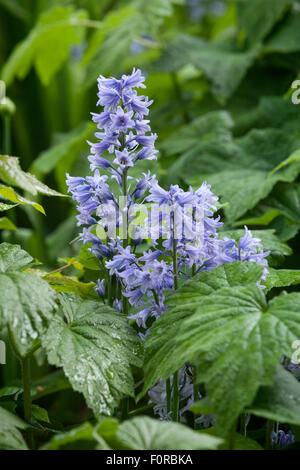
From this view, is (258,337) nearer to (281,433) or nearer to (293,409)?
(293,409)

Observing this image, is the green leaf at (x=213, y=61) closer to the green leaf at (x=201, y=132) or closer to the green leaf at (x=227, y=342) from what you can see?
the green leaf at (x=201, y=132)

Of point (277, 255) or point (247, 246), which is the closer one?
point (247, 246)

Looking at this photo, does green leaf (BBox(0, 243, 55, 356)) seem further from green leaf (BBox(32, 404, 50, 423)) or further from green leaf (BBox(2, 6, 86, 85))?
green leaf (BBox(2, 6, 86, 85))

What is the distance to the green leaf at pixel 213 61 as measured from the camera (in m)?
1.46

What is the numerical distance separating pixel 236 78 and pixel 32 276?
3.48ft

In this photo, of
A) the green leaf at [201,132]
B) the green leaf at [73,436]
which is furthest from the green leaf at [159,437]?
the green leaf at [201,132]

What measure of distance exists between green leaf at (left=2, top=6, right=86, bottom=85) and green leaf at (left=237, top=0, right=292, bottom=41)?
51 centimetres

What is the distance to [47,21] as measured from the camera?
1725 millimetres

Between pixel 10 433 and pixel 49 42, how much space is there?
1383 millimetres

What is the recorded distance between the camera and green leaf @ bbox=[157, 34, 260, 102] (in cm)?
146

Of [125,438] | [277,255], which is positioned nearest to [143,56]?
[277,255]

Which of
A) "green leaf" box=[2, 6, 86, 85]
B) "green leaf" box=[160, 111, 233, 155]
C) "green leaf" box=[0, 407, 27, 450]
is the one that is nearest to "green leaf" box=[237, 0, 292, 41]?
"green leaf" box=[160, 111, 233, 155]

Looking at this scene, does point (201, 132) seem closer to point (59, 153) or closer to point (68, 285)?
point (59, 153)

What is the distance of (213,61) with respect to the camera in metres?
1.53
